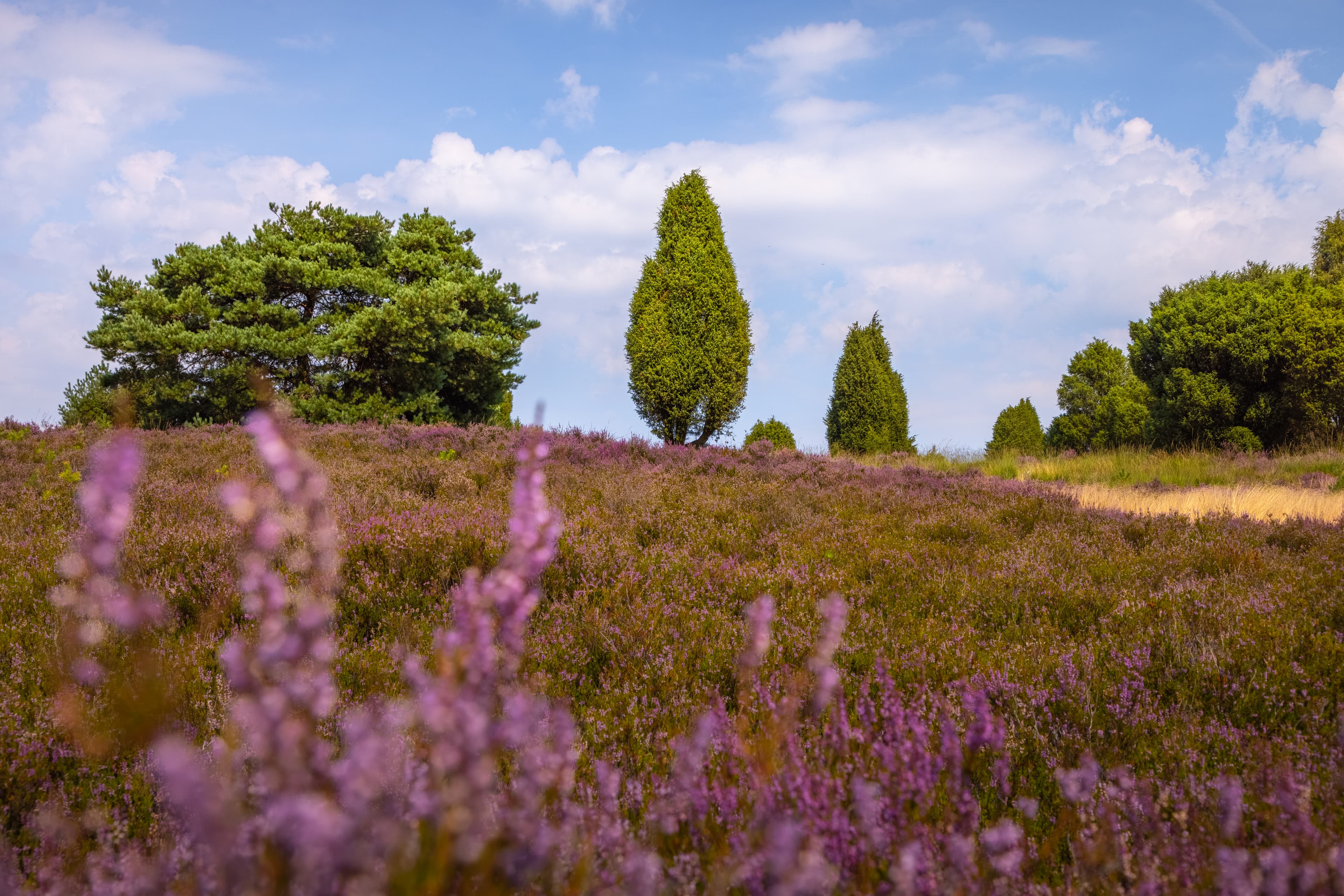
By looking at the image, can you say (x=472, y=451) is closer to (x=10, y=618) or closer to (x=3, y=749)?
(x=10, y=618)

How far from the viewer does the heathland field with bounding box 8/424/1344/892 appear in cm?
188

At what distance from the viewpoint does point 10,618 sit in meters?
3.81

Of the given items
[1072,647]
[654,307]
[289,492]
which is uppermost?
[654,307]

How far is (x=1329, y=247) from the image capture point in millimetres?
30500

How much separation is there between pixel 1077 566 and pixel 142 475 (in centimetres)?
807

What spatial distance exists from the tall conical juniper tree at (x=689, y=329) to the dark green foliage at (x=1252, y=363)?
12.0m

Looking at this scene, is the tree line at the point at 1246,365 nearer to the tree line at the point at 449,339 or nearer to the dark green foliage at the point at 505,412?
the tree line at the point at 449,339

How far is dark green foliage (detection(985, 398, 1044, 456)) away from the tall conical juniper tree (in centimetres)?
1616

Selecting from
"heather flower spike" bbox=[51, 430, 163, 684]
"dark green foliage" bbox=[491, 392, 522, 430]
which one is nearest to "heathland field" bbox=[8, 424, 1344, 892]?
"heather flower spike" bbox=[51, 430, 163, 684]

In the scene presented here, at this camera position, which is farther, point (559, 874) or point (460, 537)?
point (460, 537)

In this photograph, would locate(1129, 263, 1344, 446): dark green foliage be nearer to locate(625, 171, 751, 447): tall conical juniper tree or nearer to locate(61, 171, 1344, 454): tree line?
locate(61, 171, 1344, 454): tree line

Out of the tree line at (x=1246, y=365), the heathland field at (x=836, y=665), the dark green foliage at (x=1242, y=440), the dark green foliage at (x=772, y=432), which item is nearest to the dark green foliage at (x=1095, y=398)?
the tree line at (x=1246, y=365)

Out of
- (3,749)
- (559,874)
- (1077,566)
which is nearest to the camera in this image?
(559,874)

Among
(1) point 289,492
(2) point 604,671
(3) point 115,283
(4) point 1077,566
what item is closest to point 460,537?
(2) point 604,671
